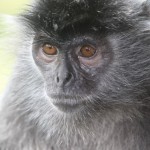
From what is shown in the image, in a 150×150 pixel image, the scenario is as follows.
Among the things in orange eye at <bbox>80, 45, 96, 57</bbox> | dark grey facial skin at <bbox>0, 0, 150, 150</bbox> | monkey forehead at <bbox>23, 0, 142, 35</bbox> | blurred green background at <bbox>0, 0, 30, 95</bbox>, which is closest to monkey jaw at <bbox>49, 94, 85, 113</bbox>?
dark grey facial skin at <bbox>0, 0, 150, 150</bbox>

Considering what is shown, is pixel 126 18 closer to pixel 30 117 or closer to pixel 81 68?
pixel 81 68

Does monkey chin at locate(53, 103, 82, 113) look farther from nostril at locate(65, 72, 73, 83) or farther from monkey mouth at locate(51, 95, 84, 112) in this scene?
nostril at locate(65, 72, 73, 83)

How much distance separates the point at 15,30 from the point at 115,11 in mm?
1117

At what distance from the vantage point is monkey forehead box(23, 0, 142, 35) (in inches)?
165

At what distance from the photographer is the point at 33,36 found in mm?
4723

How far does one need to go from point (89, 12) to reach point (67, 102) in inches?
27.1

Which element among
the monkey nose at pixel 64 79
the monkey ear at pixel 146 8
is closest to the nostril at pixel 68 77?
the monkey nose at pixel 64 79

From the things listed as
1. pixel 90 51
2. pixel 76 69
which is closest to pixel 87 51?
pixel 90 51

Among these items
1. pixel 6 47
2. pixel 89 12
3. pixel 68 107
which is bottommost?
pixel 68 107

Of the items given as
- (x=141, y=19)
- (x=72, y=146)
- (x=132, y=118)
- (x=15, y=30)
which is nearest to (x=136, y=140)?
(x=132, y=118)

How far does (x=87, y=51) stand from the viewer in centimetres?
436

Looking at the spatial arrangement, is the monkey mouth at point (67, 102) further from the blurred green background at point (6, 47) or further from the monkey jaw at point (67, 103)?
the blurred green background at point (6, 47)

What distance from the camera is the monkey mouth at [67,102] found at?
432 cm

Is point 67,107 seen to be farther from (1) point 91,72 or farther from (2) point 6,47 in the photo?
(2) point 6,47
